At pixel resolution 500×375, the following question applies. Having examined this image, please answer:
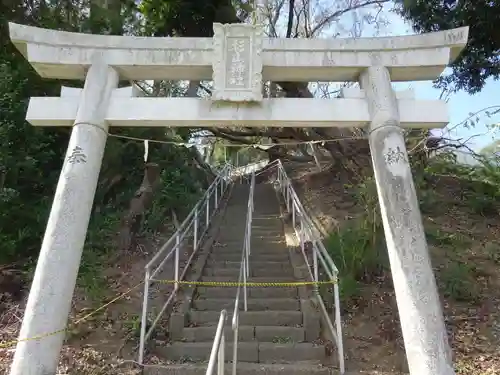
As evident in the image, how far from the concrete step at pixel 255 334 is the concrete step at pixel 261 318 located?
227 millimetres

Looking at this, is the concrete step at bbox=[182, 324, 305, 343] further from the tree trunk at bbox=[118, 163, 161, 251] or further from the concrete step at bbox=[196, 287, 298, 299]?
the tree trunk at bbox=[118, 163, 161, 251]

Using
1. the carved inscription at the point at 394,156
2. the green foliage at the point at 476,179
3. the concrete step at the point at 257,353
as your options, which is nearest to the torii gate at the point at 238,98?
the carved inscription at the point at 394,156

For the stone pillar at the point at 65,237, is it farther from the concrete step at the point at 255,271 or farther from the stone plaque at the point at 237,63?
the concrete step at the point at 255,271

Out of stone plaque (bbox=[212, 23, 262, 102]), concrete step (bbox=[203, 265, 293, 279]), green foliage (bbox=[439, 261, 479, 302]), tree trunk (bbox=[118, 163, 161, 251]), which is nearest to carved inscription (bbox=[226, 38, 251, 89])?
stone plaque (bbox=[212, 23, 262, 102])

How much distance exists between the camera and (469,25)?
8.33m

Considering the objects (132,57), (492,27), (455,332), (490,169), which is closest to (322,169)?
(490,169)

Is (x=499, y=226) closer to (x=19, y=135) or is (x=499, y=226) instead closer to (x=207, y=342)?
(x=207, y=342)

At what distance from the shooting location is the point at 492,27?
827cm

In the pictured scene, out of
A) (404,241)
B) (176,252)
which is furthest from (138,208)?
(404,241)

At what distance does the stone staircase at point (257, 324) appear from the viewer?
5.13 m

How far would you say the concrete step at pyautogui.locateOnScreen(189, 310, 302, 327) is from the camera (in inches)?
233

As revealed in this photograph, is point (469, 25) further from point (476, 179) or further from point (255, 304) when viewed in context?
point (255, 304)

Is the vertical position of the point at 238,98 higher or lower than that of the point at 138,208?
lower

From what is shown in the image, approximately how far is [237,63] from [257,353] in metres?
3.20
